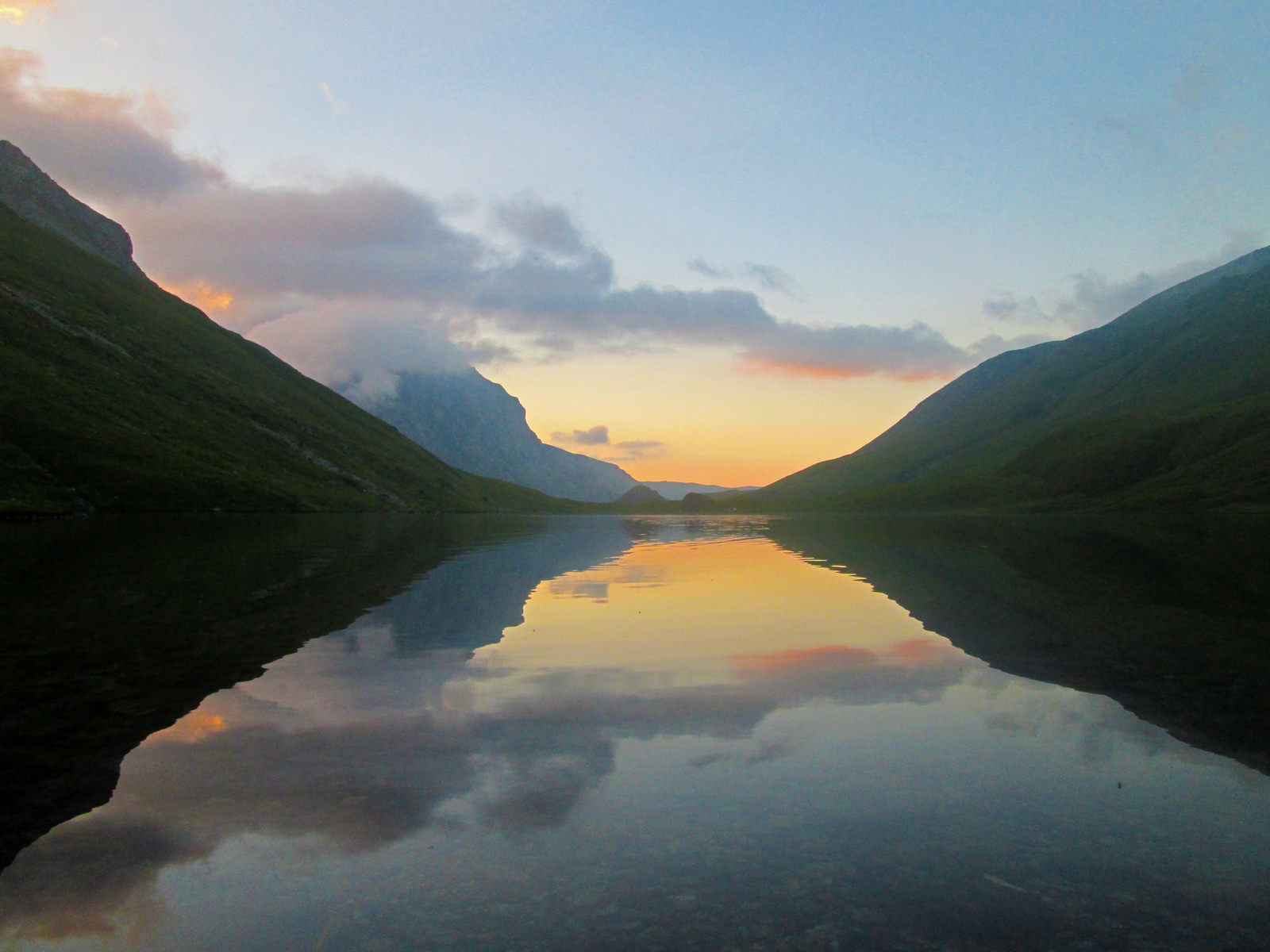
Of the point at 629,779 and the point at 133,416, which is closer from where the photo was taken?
the point at 629,779

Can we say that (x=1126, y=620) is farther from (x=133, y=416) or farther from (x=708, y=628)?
(x=133, y=416)

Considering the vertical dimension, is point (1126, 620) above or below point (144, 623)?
above

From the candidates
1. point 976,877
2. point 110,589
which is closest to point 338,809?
point 976,877

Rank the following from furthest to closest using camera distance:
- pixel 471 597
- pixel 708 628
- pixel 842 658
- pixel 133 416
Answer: pixel 133 416, pixel 471 597, pixel 708 628, pixel 842 658

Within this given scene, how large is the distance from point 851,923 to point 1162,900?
3108 millimetres

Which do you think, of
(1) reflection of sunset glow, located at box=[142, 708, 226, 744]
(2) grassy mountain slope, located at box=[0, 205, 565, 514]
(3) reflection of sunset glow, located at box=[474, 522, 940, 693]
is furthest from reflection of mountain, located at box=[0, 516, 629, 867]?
(2) grassy mountain slope, located at box=[0, 205, 565, 514]

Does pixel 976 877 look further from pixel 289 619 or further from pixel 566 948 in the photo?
pixel 289 619

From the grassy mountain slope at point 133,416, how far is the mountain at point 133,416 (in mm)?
314

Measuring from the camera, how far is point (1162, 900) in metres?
6.94

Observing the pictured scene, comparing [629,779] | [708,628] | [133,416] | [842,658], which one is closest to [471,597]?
[708,628]

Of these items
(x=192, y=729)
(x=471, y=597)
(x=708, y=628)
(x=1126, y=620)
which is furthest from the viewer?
(x=471, y=597)

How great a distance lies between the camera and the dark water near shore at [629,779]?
671cm

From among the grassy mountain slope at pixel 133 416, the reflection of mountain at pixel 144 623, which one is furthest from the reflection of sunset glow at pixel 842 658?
the grassy mountain slope at pixel 133 416

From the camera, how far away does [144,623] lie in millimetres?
20312
